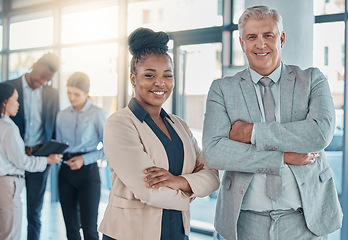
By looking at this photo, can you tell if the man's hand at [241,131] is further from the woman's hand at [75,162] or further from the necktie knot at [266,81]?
the woman's hand at [75,162]

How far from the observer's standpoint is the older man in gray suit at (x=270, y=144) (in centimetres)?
148

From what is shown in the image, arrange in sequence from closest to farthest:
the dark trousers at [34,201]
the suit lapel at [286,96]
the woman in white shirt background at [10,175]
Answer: the suit lapel at [286,96] < the woman in white shirt background at [10,175] < the dark trousers at [34,201]

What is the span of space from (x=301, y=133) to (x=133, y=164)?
74cm

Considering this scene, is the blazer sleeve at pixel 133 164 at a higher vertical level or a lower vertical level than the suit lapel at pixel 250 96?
lower

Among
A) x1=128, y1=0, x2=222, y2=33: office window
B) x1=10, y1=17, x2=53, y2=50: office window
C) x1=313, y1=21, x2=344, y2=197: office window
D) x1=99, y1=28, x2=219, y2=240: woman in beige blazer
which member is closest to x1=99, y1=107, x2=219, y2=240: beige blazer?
x1=99, y1=28, x2=219, y2=240: woman in beige blazer

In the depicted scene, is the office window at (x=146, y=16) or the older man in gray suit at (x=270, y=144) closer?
the older man in gray suit at (x=270, y=144)

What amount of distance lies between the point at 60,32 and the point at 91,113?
326 centimetres

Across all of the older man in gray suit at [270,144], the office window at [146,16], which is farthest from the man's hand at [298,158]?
the office window at [146,16]

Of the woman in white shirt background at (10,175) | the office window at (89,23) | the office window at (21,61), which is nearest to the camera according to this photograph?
the woman in white shirt background at (10,175)

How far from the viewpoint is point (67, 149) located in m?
3.19

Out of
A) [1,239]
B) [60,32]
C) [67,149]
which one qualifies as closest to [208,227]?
[67,149]

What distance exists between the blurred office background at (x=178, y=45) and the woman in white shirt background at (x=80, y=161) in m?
1.17

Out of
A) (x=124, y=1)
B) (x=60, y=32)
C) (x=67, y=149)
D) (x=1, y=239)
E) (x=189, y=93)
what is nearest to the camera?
(x=1, y=239)

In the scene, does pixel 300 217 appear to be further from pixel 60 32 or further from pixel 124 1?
pixel 60 32
